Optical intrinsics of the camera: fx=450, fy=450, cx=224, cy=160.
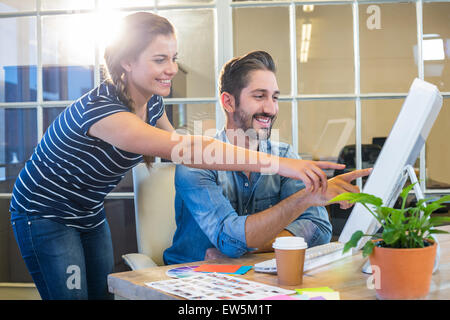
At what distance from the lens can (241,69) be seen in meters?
1.63

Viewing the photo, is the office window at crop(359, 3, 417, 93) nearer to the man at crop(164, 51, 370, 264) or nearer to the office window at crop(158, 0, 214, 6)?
the office window at crop(158, 0, 214, 6)

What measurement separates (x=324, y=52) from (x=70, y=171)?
5.49 feet

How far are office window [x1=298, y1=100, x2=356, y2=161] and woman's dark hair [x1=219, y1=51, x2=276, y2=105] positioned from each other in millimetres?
840

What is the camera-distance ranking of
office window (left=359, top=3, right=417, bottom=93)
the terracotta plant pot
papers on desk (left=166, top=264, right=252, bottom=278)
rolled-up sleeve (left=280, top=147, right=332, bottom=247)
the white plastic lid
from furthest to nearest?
office window (left=359, top=3, right=417, bottom=93) < rolled-up sleeve (left=280, top=147, right=332, bottom=247) < papers on desk (left=166, top=264, right=252, bottom=278) < the white plastic lid < the terracotta plant pot

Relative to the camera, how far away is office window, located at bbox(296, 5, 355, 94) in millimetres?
2445

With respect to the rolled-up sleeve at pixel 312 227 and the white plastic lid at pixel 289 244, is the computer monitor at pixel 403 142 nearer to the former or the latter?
the white plastic lid at pixel 289 244

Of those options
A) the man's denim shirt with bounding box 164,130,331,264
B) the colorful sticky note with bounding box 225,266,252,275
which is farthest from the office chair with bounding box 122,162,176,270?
the colorful sticky note with bounding box 225,266,252,275

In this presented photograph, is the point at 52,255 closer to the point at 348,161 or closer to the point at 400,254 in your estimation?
the point at 400,254

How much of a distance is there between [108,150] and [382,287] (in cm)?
92

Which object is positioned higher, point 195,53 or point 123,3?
point 123,3

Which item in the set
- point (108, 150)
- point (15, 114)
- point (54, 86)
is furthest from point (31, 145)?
point (108, 150)

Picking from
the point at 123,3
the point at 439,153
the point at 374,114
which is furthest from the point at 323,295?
the point at 123,3

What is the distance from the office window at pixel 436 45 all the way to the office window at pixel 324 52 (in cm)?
40
